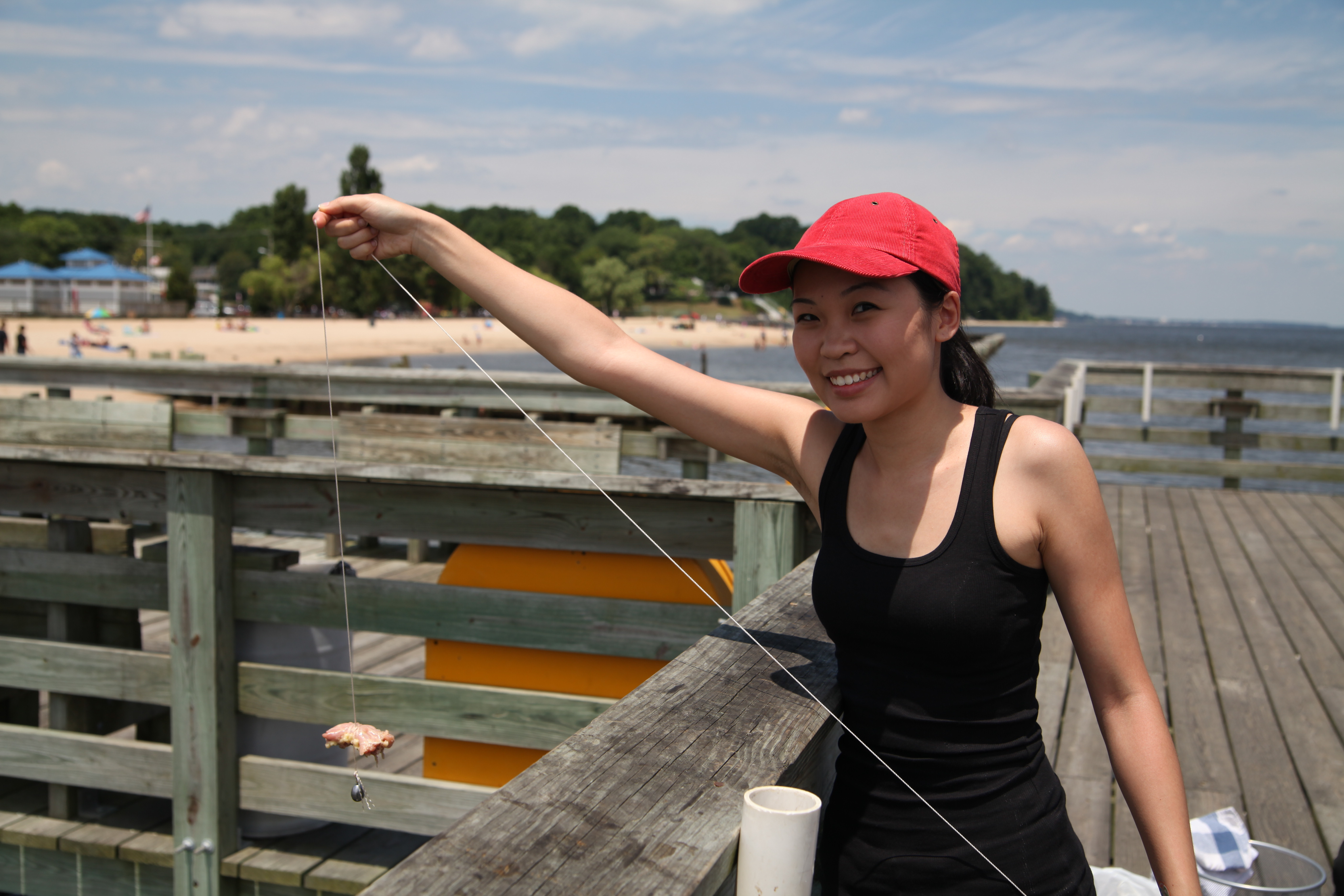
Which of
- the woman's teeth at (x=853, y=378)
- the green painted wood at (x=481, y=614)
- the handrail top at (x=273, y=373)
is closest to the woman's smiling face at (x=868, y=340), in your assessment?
the woman's teeth at (x=853, y=378)

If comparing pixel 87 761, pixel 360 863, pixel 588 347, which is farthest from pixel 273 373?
pixel 588 347

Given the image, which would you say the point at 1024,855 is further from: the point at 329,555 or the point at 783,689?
the point at 329,555

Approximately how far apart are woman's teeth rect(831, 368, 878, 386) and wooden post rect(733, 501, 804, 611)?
144 centimetres

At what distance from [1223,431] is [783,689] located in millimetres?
8948

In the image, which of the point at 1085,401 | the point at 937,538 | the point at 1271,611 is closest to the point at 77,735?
the point at 937,538

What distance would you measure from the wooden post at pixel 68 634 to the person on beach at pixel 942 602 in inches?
132

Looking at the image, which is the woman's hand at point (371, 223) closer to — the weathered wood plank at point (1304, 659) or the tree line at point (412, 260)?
the weathered wood plank at point (1304, 659)

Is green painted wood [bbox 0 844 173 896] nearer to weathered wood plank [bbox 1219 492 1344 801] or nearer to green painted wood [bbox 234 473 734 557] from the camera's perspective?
green painted wood [bbox 234 473 734 557]

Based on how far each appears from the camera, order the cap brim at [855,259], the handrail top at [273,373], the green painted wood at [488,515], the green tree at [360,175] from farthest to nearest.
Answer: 1. the green tree at [360,175]
2. the handrail top at [273,373]
3. the green painted wood at [488,515]
4. the cap brim at [855,259]

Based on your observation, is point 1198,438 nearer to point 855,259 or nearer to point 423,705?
point 423,705

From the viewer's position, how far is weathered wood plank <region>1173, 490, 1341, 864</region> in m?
3.11

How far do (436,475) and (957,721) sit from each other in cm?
211

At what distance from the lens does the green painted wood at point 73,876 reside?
3770 millimetres

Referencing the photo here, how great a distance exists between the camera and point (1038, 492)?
5.02 ft
